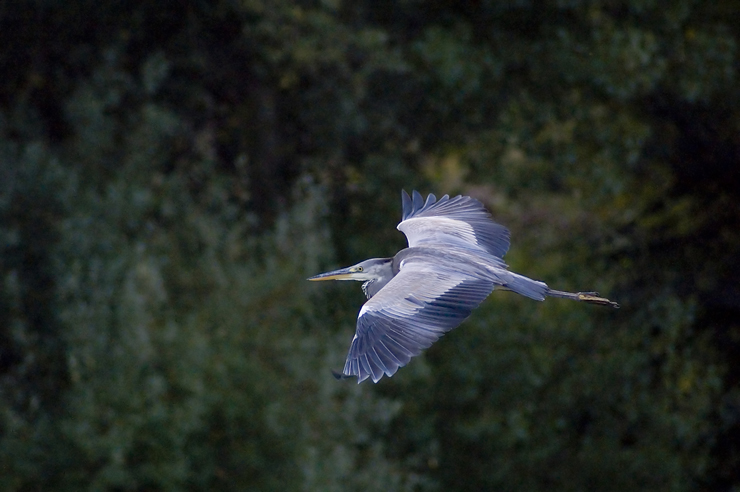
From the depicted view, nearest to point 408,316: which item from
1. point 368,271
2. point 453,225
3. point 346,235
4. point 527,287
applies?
point 527,287

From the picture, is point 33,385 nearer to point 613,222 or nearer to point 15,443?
point 15,443

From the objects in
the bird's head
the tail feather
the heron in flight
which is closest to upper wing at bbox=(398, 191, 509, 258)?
the heron in flight

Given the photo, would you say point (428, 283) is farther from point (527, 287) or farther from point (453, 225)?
point (453, 225)

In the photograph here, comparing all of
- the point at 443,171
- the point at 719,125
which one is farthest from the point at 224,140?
the point at 719,125

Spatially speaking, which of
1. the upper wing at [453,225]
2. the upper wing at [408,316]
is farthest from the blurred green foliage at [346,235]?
the upper wing at [408,316]

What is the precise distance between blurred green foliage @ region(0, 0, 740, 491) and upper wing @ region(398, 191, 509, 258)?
214 cm

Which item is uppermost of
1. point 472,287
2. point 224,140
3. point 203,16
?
point 203,16

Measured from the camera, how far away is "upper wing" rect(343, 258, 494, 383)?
4695 mm

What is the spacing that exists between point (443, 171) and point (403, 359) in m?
6.70

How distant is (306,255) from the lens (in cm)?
919

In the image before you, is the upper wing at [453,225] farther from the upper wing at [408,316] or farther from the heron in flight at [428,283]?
the upper wing at [408,316]

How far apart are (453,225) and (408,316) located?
1.85 meters

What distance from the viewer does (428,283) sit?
5336mm

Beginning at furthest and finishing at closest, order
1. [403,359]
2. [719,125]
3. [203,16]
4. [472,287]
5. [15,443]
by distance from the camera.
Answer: [719,125] → [203,16] → [15,443] → [472,287] → [403,359]
